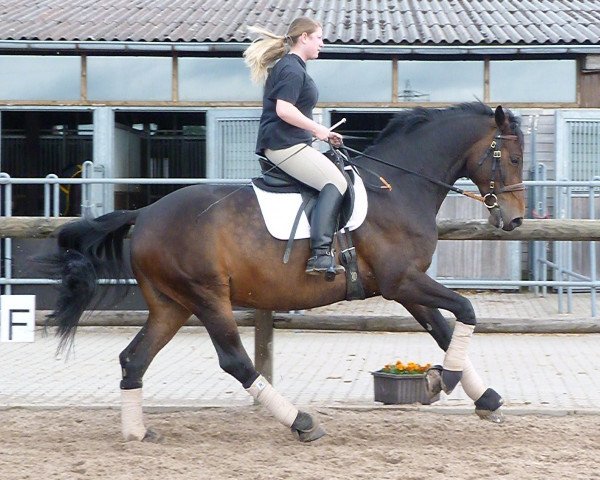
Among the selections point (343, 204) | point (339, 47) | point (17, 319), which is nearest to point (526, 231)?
point (343, 204)

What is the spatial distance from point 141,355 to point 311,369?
3052 mm

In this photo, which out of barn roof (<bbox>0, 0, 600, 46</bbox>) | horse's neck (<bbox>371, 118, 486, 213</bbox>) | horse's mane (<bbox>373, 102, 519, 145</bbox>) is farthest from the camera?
barn roof (<bbox>0, 0, 600, 46</bbox>)

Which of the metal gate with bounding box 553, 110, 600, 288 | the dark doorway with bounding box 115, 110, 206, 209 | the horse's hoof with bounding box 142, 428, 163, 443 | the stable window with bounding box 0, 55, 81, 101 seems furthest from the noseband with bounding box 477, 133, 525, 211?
the stable window with bounding box 0, 55, 81, 101

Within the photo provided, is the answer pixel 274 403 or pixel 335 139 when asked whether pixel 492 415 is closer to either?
pixel 274 403

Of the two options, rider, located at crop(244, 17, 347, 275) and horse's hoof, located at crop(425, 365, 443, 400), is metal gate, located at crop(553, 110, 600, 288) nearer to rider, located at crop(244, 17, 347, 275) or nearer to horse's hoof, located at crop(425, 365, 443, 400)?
horse's hoof, located at crop(425, 365, 443, 400)

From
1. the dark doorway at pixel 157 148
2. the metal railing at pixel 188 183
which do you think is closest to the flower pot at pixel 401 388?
the metal railing at pixel 188 183

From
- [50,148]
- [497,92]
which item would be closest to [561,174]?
[497,92]

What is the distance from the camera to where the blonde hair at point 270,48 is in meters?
5.95

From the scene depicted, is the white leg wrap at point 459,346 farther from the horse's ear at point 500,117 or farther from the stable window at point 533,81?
the stable window at point 533,81

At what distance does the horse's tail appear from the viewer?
6207 mm

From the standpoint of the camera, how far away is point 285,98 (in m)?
5.80

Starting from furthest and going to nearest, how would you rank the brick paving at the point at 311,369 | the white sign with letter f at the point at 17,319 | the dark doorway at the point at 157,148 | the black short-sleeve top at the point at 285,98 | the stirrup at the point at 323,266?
the dark doorway at the point at 157,148 < the brick paving at the point at 311,369 < the white sign with letter f at the point at 17,319 < the black short-sleeve top at the point at 285,98 < the stirrup at the point at 323,266

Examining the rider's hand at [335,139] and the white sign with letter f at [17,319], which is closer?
the rider's hand at [335,139]

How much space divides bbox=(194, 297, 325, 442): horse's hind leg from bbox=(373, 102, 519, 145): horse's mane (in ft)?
4.86
